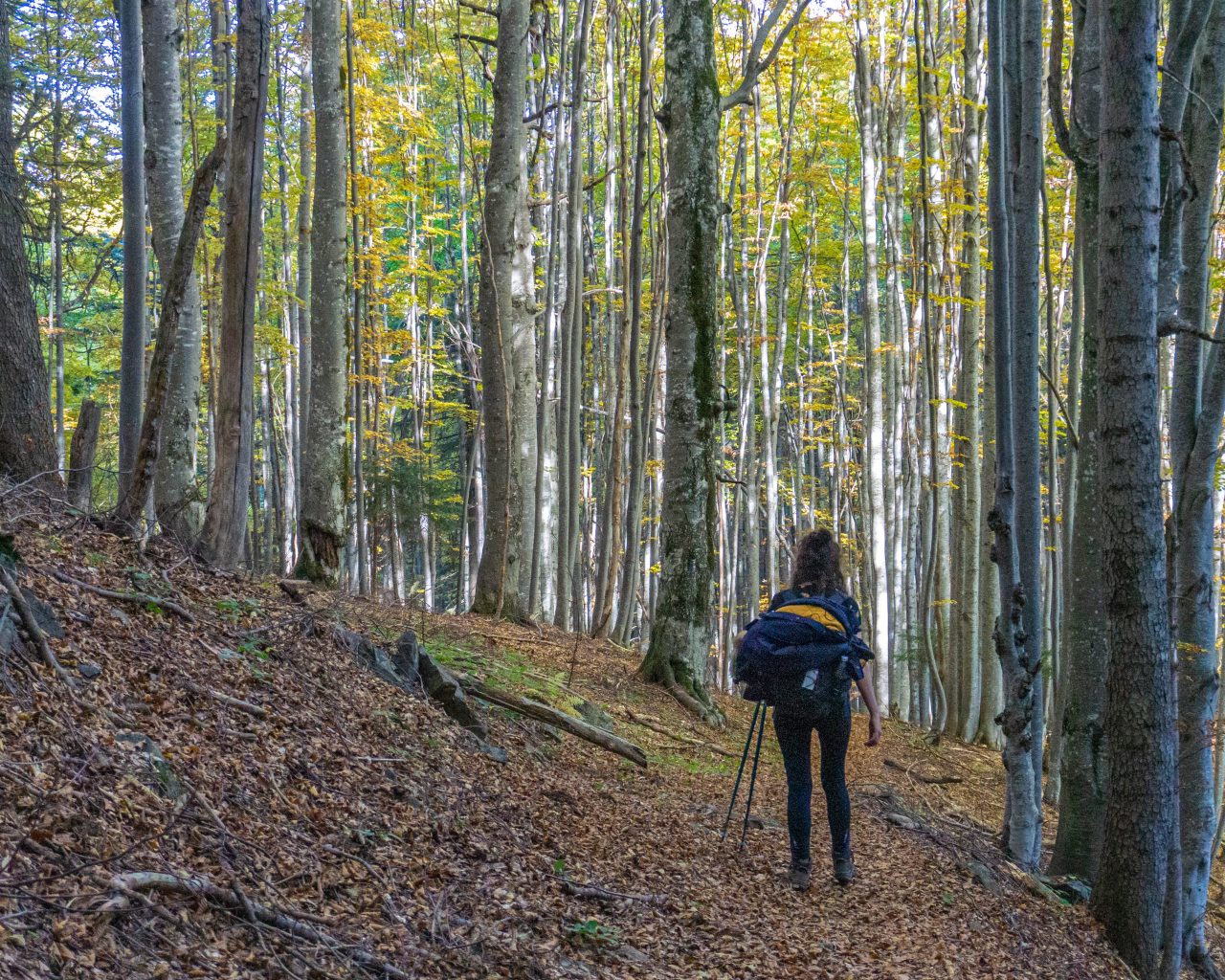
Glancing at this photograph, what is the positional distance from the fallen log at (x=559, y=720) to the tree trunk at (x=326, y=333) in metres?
2.78

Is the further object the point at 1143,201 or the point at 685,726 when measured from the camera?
the point at 685,726

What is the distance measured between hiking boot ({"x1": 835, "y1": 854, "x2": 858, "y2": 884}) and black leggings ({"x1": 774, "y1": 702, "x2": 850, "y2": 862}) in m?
0.02

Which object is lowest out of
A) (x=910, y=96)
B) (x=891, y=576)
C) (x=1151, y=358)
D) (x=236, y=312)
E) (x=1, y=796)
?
(x=891, y=576)

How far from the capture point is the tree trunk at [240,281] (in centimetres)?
609

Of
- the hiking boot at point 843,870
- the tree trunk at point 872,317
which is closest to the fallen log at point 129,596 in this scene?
the hiking boot at point 843,870

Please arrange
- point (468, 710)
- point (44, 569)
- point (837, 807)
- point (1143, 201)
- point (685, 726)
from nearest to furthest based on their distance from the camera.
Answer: point (44, 569) → point (1143, 201) → point (837, 807) → point (468, 710) → point (685, 726)

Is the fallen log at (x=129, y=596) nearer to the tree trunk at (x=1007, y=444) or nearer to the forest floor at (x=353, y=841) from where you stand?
the forest floor at (x=353, y=841)

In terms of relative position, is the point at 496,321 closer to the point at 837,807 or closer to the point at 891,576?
the point at 837,807

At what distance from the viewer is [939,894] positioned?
17.1 ft

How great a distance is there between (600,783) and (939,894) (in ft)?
6.58

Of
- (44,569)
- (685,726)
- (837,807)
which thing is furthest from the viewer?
(685,726)

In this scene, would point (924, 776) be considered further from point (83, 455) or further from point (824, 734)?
point (83, 455)

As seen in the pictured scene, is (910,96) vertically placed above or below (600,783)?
above

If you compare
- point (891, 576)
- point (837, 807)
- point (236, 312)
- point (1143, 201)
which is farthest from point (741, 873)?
point (891, 576)
